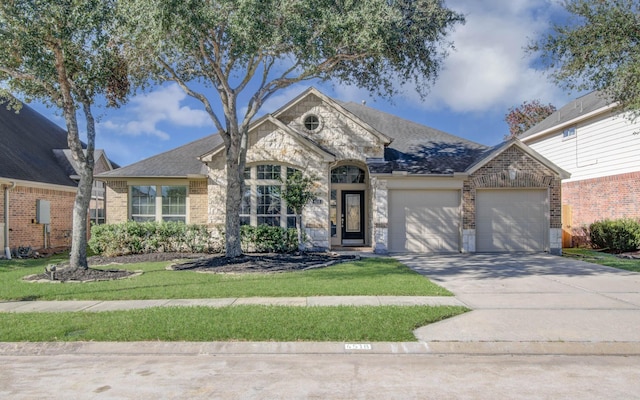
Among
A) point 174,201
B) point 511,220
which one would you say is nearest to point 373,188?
point 511,220

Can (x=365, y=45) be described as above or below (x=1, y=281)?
above

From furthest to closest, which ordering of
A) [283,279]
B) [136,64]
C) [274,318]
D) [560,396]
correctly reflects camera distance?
[136,64] < [283,279] < [274,318] < [560,396]

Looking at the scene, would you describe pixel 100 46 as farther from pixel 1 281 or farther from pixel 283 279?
pixel 283 279

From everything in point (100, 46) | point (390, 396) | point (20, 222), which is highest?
point (100, 46)

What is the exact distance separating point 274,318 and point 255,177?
10529 millimetres

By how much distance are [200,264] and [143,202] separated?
6263mm

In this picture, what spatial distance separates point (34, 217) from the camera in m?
17.4

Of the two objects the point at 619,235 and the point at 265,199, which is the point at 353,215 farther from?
the point at 619,235

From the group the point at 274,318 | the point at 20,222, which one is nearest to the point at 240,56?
the point at 274,318

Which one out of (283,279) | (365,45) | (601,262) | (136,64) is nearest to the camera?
(283,279)

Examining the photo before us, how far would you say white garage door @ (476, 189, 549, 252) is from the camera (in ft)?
54.7

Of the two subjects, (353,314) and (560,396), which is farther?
(353,314)

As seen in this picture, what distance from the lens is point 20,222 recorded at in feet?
54.6

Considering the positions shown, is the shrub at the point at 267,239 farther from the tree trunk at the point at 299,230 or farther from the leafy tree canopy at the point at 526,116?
the leafy tree canopy at the point at 526,116
